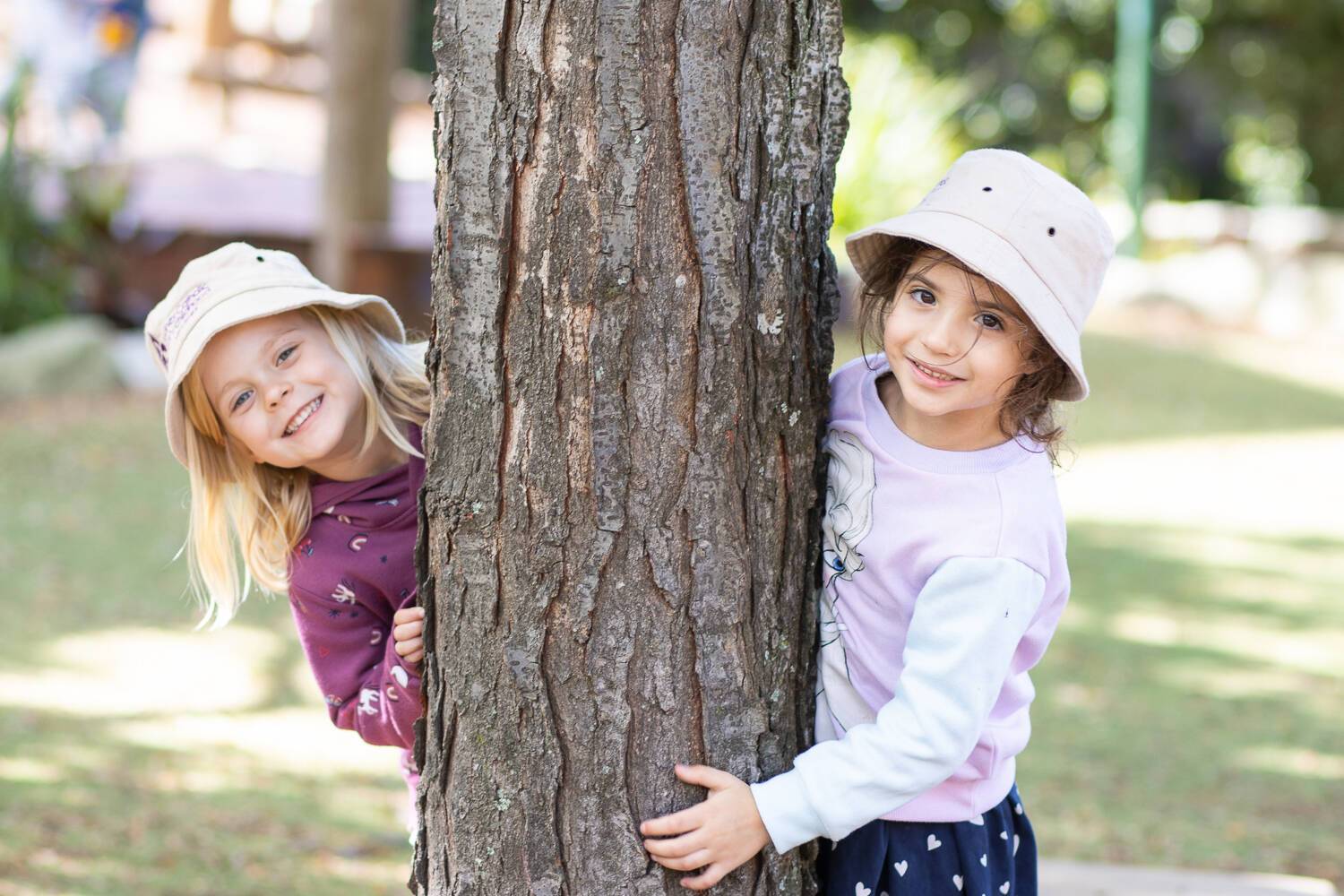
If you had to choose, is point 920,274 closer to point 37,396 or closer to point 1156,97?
point 37,396

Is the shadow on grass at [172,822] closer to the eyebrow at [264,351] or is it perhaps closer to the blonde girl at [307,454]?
the blonde girl at [307,454]

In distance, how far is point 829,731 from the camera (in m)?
1.89

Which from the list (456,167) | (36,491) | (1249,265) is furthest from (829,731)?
(1249,265)

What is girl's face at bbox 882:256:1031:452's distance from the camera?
1.73 meters

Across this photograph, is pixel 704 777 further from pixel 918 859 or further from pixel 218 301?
pixel 218 301

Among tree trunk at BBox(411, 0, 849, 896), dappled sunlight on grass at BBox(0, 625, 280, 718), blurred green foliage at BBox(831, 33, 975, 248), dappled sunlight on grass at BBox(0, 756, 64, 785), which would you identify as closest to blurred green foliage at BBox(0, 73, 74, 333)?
dappled sunlight on grass at BBox(0, 625, 280, 718)

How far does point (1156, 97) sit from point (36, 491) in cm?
1658

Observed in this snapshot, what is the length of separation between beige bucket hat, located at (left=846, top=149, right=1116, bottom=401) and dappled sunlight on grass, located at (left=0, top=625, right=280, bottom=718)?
3.06m

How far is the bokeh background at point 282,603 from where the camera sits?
3.55 meters

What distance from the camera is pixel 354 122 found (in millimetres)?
8406

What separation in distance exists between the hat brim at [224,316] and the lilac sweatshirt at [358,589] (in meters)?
0.22

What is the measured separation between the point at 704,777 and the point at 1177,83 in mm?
19446

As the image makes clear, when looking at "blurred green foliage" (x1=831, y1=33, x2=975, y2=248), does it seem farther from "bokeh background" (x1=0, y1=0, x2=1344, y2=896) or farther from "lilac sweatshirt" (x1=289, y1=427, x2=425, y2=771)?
"lilac sweatshirt" (x1=289, y1=427, x2=425, y2=771)

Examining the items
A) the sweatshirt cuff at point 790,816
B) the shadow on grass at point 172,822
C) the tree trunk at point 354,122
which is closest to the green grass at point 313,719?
the shadow on grass at point 172,822
